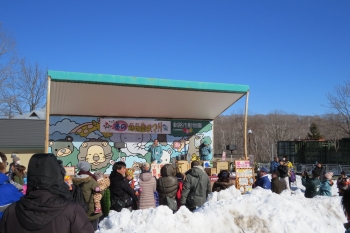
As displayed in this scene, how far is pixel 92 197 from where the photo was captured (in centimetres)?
484

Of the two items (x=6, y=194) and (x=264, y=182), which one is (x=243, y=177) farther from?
(x=6, y=194)

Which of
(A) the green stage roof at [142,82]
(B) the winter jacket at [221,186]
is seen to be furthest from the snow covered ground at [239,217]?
(A) the green stage roof at [142,82]

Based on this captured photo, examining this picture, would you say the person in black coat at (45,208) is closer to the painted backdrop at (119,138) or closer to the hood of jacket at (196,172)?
the hood of jacket at (196,172)

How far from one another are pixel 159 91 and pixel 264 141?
34.9 m

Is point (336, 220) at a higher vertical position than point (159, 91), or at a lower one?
lower

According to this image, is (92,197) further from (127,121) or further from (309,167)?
(309,167)

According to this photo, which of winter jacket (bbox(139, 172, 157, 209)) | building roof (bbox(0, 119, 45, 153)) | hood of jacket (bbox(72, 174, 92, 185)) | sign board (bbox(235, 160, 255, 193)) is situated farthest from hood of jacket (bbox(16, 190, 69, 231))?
building roof (bbox(0, 119, 45, 153))

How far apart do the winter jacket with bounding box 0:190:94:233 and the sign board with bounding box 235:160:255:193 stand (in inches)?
374

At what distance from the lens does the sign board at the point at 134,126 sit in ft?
56.0

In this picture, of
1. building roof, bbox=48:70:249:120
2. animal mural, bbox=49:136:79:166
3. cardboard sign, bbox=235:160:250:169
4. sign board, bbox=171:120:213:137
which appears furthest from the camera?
sign board, bbox=171:120:213:137

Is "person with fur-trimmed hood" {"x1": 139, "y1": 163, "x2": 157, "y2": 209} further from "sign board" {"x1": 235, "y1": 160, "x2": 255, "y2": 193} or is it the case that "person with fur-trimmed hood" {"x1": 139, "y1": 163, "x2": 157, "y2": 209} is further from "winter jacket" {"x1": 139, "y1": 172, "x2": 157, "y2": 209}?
"sign board" {"x1": 235, "y1": 160, "x2": 255, "y2": 193}

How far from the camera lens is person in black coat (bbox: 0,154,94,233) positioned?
197 cm

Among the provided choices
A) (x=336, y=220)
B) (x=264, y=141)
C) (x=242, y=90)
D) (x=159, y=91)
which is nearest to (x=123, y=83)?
(x=159, y=91)

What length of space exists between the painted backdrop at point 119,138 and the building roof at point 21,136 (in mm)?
3991
